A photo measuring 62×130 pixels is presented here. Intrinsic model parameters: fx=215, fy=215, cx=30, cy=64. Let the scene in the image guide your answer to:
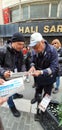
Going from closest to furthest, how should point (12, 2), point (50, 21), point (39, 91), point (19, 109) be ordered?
point (39, 91), point (19, 109), point (50, 21), point (12, 2)

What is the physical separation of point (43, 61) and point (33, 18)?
35.9ft

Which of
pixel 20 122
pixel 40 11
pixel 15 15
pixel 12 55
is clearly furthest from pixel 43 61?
pixel 15 15

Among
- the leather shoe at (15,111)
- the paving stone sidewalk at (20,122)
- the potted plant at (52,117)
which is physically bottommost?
the paving stone sidewalk at (20,122)

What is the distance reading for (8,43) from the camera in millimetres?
3820

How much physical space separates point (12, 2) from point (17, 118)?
11885 millimetres

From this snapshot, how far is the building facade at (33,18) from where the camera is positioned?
13359 mm

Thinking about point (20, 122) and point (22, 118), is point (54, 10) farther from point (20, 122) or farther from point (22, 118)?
point (20, 122)

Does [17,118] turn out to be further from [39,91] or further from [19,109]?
[39,91]

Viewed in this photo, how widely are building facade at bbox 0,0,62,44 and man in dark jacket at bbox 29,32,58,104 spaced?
9.90 m

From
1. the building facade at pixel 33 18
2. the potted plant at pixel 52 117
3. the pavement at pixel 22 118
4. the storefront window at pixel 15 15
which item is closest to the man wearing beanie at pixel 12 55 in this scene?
the pavement at pixel 22 118

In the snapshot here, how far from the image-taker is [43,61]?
3428 millimetres

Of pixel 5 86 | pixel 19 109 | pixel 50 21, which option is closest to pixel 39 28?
pixel 50 21

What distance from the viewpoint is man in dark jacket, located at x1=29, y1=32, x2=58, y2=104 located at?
3217 mm

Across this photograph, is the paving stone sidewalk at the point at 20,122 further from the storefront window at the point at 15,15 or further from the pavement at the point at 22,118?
the storefront window at the point at 15,15
